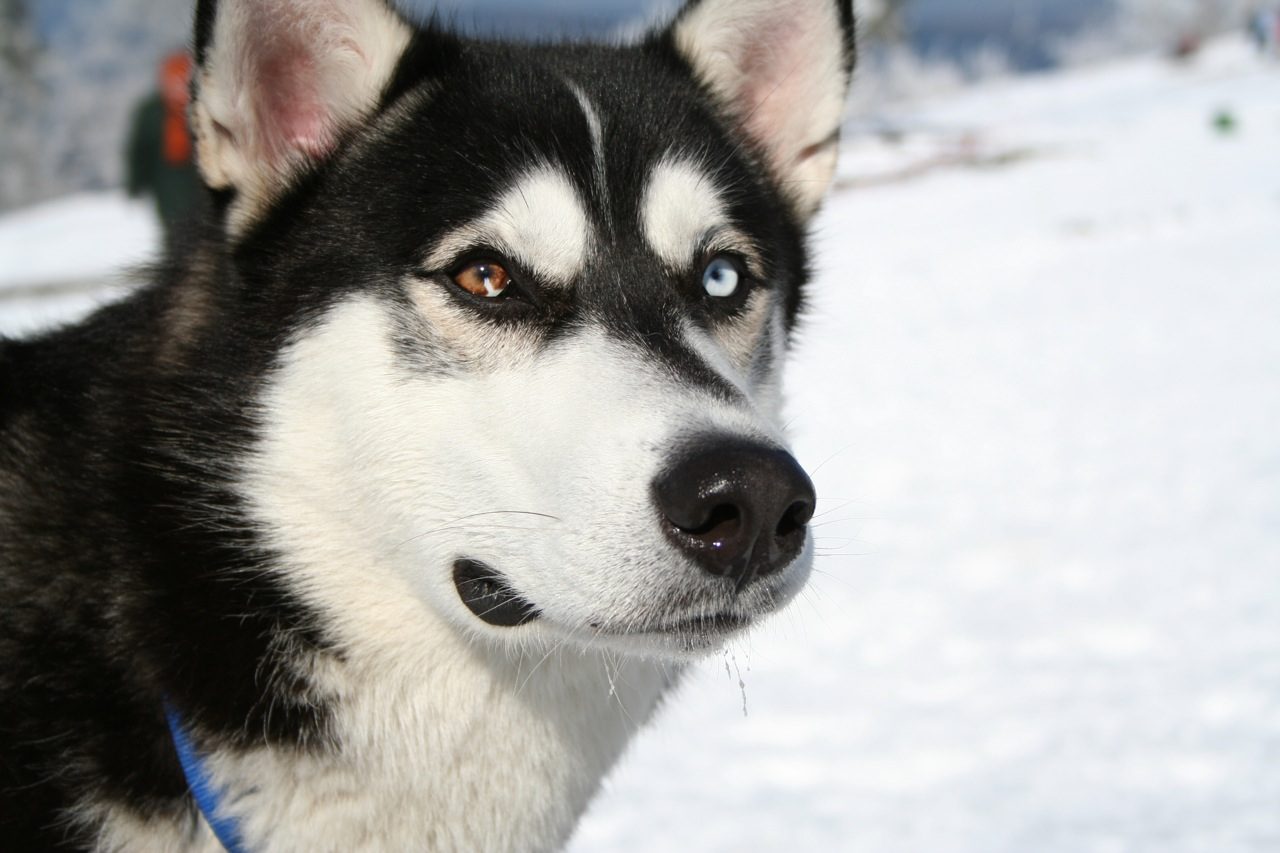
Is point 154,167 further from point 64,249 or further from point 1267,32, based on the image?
point 1267,32

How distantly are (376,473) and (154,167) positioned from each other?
316 inches

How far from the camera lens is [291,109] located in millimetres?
2084

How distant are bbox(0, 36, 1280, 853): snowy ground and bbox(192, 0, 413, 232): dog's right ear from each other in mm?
1208

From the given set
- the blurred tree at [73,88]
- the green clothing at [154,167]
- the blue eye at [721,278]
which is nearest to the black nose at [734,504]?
the blue eye at [721,278]

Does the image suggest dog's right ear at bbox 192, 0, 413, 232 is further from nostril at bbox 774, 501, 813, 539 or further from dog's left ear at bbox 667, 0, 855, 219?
nostril at bbox 774, 501, 813, 539

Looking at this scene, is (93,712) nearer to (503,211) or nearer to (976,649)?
(503,211)

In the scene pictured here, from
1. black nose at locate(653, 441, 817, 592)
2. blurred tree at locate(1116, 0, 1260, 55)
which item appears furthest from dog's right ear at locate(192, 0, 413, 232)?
blurred tree at locate(1116, 0, 1260, 55)

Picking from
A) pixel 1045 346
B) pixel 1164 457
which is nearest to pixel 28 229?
pixel 1045 346

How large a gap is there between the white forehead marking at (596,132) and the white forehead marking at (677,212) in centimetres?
8

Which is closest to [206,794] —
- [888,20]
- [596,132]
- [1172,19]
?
[596,132]

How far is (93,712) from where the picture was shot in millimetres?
1819

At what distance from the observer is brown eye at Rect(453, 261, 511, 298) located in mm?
1938

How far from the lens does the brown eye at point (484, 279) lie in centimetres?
194

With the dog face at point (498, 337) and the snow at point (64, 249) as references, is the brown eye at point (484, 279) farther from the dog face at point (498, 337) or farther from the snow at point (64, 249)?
the snow at point (64, 249)
